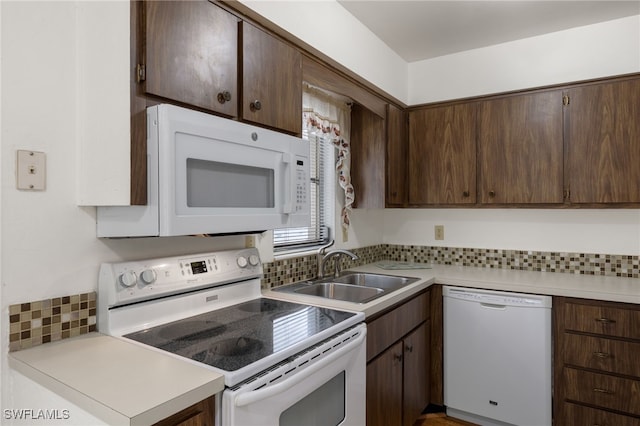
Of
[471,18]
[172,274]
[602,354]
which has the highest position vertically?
[471,18]

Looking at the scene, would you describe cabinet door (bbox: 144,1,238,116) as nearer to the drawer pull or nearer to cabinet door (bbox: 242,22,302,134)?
cabinet door (bbox: 242,22,302,134)

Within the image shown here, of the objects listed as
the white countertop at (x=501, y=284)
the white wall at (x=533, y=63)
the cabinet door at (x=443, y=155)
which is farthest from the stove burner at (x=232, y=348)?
the white wall at (x=533, y=63)

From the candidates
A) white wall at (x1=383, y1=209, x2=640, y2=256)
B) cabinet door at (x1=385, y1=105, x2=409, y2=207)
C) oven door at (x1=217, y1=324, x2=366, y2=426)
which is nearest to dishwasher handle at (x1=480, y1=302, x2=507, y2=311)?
white wall at (x1=383, y1=209, x2=640, y2=256)

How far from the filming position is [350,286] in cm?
235

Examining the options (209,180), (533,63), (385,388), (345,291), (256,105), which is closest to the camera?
(209,180)

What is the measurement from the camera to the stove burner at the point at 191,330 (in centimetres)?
128

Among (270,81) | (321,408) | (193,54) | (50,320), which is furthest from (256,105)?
(321,408)

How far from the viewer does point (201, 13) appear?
1320 millimetres

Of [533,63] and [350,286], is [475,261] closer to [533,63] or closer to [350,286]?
[350,286]

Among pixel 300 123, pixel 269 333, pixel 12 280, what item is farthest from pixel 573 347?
pixel 12 280

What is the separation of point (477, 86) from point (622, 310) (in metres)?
1.67

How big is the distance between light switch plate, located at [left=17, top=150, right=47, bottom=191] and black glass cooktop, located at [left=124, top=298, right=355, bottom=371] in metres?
0.54

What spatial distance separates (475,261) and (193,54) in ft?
7.81

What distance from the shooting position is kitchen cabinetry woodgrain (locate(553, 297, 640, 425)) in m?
1.91
